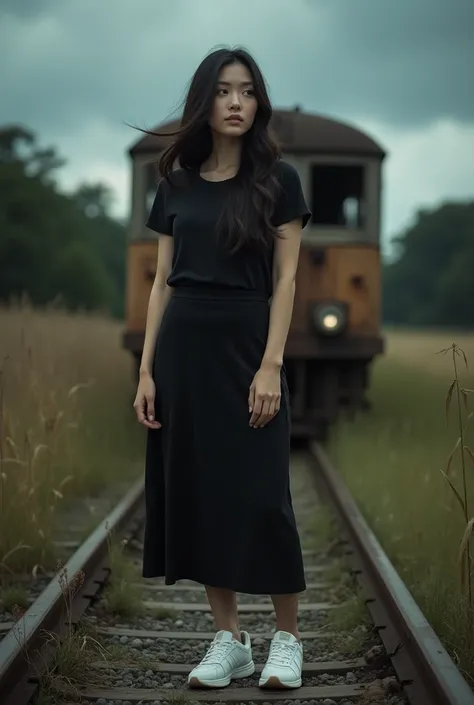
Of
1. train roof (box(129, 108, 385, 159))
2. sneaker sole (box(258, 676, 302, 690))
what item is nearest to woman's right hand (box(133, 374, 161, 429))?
sneaker sole (box(258, 676, 302, 690))

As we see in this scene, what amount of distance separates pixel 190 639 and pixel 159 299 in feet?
4.43

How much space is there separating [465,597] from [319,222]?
20.4ft

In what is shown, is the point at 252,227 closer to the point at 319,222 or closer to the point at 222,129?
the point at 222,129

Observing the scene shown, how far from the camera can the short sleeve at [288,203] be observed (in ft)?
9.13

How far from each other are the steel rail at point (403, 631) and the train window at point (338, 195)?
445 centimetres

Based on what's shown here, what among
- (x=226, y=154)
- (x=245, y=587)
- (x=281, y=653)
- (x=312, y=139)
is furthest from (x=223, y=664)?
(x=312, y=139)

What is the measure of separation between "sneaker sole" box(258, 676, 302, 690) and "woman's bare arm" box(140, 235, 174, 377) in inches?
38.3

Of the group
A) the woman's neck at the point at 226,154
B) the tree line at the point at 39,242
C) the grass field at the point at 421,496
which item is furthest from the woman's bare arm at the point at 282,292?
A: the tree line at the point at 39,242

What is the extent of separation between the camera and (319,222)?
8906 millimetres

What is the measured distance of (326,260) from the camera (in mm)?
8727

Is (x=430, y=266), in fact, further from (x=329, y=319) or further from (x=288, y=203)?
(x=288, y=203)

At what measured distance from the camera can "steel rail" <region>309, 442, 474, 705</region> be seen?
2467 millimetres

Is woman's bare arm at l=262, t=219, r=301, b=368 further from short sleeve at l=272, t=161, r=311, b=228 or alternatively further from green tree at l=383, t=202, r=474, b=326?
green tree at l=383, t=202, r=474, b=326

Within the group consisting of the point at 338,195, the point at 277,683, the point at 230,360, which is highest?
the point at 338,195
